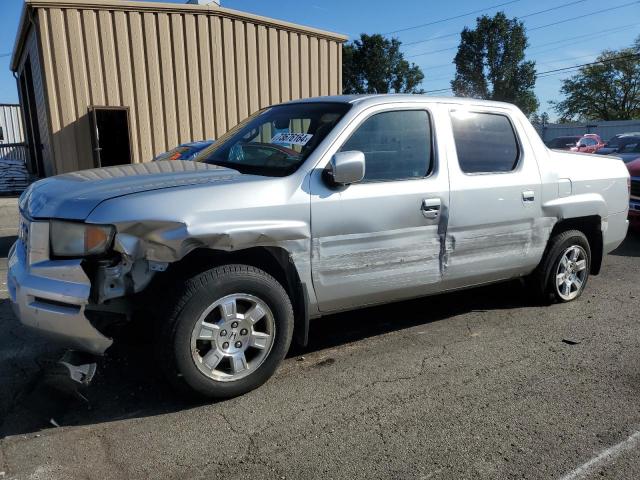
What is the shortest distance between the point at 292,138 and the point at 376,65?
66107 millimetres

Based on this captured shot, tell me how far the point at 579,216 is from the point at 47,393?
4512mm

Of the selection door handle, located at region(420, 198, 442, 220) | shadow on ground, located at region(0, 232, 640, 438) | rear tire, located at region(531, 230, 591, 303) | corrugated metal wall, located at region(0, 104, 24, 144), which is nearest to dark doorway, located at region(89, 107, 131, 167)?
shadow on ground, located at region(0, 232, 640, 438)

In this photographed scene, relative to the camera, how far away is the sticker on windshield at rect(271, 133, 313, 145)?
12.0 ft

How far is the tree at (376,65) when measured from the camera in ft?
216

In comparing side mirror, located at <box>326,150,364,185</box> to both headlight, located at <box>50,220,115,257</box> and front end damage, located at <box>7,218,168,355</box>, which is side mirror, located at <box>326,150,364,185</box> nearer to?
front end damage, located at <box>7,218,168,355</box>

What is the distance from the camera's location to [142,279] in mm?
2902

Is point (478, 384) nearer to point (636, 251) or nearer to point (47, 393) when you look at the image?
point (47, 393)

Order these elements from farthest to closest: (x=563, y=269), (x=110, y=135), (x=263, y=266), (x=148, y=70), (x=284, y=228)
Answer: (x=110, y=135)
(x=148, y=70)
(x=563, y=269)
(x=263, y=266)
(x=284, y=228)

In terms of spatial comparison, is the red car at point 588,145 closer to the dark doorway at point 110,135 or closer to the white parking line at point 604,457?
the dark doorway at point 110,135

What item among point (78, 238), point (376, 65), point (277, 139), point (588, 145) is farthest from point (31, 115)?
point (376, 65)

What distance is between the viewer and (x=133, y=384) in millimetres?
3410

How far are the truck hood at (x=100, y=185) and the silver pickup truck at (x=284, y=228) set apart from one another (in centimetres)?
1

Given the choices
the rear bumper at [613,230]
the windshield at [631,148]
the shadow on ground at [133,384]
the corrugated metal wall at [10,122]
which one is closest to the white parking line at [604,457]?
the shadow on ground at [133,384]

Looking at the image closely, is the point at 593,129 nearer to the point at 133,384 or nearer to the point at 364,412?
the point at 364,412
